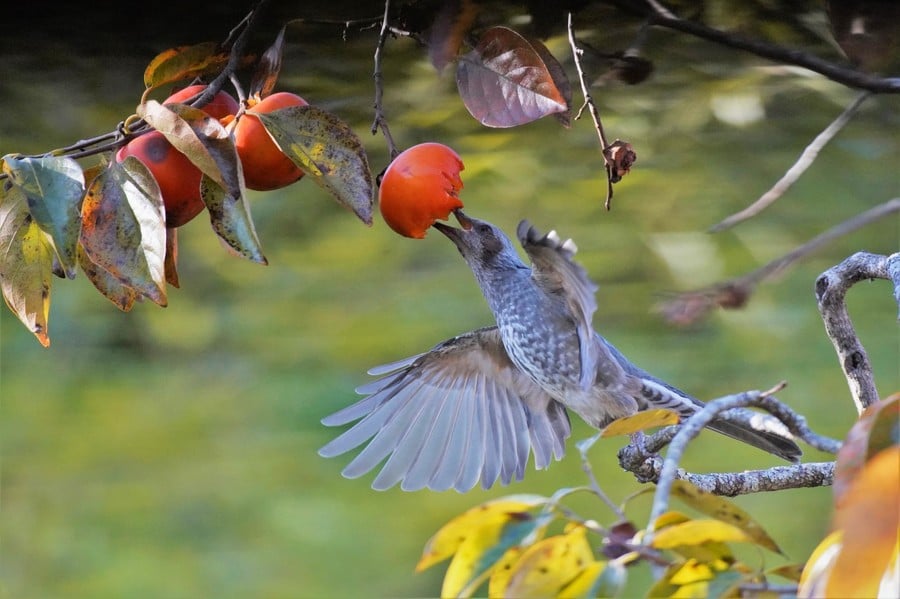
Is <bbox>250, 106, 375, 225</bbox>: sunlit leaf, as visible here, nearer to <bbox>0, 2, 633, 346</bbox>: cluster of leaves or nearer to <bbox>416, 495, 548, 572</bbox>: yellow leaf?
<bbox>0, 2, 633, 346</bbox>: cluster of leaves

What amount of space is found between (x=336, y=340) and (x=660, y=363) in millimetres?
628

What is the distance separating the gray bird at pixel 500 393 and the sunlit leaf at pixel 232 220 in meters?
0.35

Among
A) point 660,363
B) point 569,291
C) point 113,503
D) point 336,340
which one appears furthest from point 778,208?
point 113,503

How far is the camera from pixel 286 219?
6.40 feet

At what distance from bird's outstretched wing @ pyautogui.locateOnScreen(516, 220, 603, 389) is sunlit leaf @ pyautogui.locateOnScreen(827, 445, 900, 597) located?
1.13 feet

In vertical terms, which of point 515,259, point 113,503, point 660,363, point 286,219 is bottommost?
point 113,503

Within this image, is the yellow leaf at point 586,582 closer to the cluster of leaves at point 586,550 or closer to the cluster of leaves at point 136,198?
the cluster of leaves at point 586,550

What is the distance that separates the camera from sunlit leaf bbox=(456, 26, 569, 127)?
2.30ft

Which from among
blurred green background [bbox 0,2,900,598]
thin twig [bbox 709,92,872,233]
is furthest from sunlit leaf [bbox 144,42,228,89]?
blurred green background [bbox 0,2,900,598]

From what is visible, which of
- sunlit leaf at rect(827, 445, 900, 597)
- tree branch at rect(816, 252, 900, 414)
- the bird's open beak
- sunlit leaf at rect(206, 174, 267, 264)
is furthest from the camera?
the bird's open beak

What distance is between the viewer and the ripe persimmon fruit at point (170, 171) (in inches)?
25.5

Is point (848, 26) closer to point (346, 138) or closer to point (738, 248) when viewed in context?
point (346, 138)

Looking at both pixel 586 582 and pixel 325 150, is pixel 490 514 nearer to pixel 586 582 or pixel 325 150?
pixel 586 582

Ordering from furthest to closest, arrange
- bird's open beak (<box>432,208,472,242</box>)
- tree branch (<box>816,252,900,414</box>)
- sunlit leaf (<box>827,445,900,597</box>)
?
bird's open beak (<box>432,208,472,242</box>)
tree branch (<box>816,252,900,414</box>)
sunlit leaf (<box>827,445,900,597</box>)
